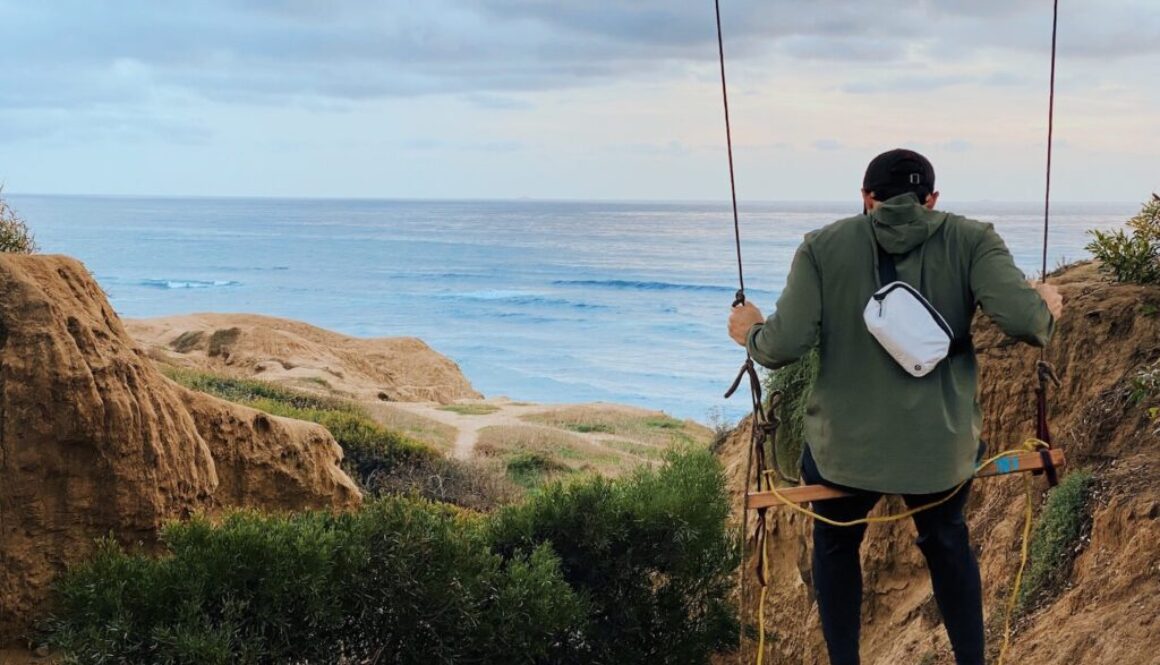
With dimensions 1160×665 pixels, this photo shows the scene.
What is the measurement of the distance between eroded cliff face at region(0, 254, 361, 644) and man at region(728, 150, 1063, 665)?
426 cm

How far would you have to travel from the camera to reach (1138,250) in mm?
7992

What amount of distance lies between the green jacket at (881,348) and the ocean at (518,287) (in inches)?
1155

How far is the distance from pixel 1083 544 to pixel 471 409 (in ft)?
78.3

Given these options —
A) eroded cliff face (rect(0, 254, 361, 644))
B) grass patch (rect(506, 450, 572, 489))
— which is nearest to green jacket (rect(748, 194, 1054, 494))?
eroded cliff face (rect(0, 254, 361, 644))

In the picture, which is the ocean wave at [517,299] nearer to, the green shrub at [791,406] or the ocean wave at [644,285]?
the ocean wave at [644,285]

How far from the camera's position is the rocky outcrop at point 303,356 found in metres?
29.8

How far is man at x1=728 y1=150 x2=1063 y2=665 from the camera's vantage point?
409 centimetres

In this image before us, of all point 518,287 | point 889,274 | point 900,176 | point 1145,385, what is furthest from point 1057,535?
point 518,287

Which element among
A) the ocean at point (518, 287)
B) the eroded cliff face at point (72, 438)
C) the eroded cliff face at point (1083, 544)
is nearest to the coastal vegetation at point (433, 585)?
the eroded cliff face at point (72, 438)

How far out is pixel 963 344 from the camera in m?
4.21

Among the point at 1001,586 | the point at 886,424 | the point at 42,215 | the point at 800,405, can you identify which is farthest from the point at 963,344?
the point at 42,215

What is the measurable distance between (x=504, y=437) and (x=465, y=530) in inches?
629

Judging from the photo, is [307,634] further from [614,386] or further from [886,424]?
[614,386]

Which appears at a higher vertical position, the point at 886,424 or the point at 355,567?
the point at 886,424
